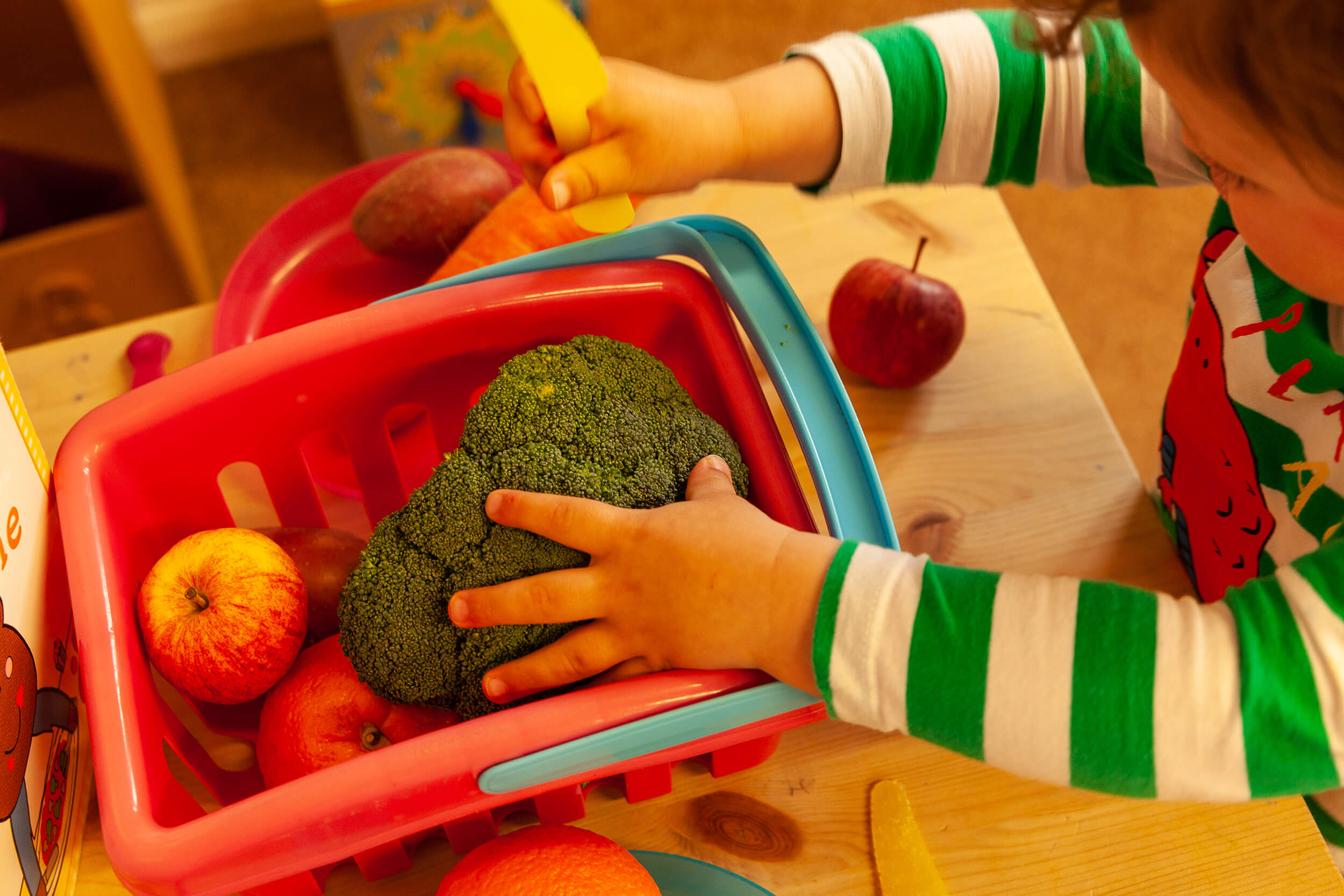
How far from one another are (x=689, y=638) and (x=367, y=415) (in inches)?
10.1

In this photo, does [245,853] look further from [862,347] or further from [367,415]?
[862,347]

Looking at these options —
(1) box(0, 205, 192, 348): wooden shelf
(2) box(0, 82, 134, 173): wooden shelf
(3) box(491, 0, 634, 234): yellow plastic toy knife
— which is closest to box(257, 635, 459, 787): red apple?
(3) box(491, 0, 634, 234): yellow plastic toy knife

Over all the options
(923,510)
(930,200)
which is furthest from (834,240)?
(923,510)

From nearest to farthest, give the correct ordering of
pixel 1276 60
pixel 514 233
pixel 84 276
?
pixel 1276 60 → pixel 514 233 → pixel 84 276

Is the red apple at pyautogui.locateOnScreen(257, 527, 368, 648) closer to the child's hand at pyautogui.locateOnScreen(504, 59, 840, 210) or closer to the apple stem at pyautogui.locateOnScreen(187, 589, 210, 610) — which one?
the apple stem at pyautogui.locateOnScreen(187, 589, 210, 610)

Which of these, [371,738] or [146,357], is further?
[146,357]

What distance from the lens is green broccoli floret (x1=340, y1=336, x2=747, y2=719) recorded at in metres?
0.45

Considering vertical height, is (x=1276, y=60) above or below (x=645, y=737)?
above

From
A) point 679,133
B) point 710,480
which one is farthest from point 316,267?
point 710,480

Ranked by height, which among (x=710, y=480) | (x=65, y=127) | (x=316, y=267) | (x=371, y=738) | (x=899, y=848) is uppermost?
(x=65, y=127)

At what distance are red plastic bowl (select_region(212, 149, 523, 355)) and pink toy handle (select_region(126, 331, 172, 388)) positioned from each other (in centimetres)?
6

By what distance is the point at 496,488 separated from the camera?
1.54 ft

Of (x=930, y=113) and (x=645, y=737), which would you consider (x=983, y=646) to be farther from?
(x=930, y=113)

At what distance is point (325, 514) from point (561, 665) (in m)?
0.26
